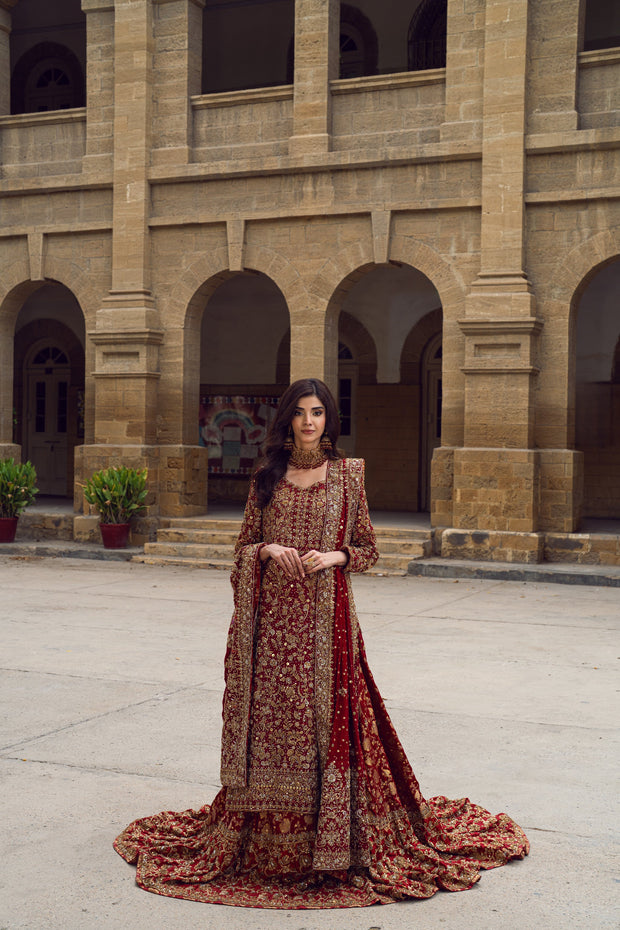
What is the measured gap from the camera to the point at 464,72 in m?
13.8

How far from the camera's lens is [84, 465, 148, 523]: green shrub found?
579 inches

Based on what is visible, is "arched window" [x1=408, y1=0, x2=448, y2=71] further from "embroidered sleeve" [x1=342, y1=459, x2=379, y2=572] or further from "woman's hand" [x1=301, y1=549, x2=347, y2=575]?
"woman's hand" [x1=301, y1=549, x2=347, y2=575]

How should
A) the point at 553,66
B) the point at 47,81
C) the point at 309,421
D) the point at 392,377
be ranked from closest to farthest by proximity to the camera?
the point at 309,421, the point at 553,66, the point at 392,377, the point at 47,81

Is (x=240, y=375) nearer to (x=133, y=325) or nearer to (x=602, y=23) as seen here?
(x=133, y=325)

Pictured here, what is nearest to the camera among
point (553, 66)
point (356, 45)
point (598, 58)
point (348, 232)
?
point (598, 58)

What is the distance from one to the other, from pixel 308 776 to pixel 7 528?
1228 centimetres

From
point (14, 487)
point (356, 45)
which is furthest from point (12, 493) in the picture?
point (356, 45)

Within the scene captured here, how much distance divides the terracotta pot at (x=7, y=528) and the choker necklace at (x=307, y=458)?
39.1ft

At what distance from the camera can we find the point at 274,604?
4.27 meters

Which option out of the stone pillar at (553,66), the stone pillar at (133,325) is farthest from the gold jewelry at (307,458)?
the stone pillar at (133,325)

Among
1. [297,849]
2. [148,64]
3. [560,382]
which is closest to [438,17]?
[148,64]

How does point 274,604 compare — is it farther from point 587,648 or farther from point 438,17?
point 438,17

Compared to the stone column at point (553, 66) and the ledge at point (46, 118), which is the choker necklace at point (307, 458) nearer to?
the stone column at point (553, 66)

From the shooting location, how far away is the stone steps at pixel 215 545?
1358 cm
